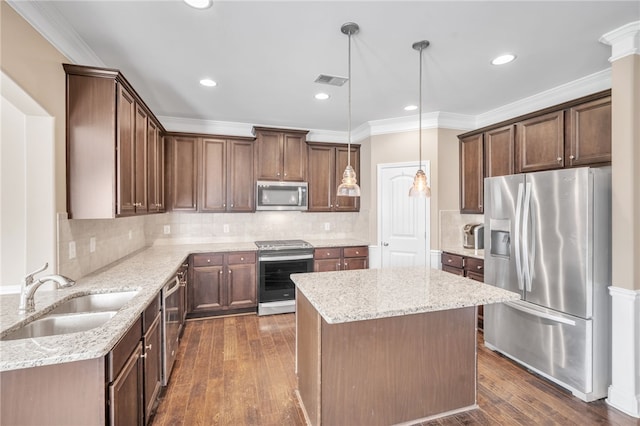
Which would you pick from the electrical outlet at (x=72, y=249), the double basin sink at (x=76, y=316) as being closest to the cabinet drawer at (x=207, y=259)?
the electrical outlet at (x=72, y=249)

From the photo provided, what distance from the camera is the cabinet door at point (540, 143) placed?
2.86 m

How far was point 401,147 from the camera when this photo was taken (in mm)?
4289

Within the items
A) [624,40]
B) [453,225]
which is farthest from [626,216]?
[453,225]

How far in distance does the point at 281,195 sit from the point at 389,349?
2890mm

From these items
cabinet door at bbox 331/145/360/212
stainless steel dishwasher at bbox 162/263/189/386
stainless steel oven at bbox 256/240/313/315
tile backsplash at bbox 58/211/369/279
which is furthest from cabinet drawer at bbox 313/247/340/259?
stainless steel dishwasher at bbox 162/263/189/386

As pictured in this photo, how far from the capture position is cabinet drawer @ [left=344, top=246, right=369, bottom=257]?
444 centimetres

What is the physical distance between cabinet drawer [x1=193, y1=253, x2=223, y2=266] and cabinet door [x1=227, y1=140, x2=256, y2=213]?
2.33ft

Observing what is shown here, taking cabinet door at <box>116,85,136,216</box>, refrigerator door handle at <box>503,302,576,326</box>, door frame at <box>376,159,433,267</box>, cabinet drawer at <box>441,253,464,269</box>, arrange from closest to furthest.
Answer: cabinet door at <box>116,85,136,216</box> < refrigerator door handle at <box>503,302,576,326</box> < cabinet drawer at <box>441,253,464,269</box> < door frame at <box>376,159,433,267</box>

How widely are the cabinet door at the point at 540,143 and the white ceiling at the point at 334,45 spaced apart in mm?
415

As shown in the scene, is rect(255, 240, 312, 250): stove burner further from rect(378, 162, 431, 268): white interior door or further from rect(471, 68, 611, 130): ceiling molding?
rect(471, 68, 611, 130): ceiling molding

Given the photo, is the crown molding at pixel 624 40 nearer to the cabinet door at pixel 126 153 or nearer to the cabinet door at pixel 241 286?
the cabinet door at pixel 126 153

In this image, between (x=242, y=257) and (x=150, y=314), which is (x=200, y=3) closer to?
(x=150, y=314)

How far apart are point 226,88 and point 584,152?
3480 mm

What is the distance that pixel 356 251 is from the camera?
448 centimetres
